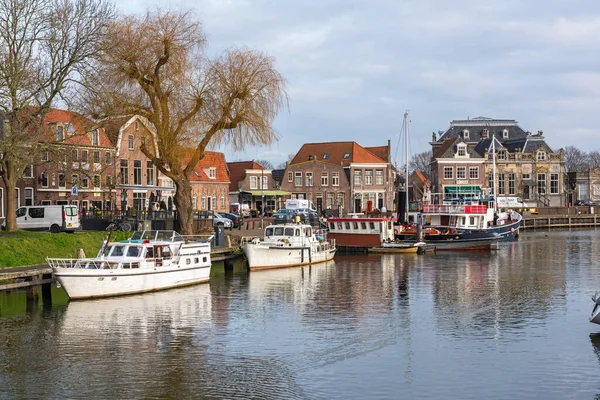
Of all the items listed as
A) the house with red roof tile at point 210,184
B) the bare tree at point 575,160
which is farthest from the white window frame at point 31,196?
the bare tree at point 575,160

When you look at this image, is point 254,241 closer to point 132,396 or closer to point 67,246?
point 67,246

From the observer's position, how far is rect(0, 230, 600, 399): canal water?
64.8ft

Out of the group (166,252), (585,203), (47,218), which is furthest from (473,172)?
(166,252)

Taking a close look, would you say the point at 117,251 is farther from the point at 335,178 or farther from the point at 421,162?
the point at 421,162

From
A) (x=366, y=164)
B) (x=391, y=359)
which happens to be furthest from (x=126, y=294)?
(x=366, y=164)

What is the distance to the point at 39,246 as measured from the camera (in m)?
38.8

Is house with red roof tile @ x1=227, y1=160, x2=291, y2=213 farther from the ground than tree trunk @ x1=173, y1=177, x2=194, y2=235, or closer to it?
farther from the ground

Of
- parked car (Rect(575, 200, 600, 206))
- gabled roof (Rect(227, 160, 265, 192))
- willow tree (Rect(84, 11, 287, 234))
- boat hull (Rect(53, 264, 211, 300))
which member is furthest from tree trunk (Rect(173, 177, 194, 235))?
parked car (Rect(575, 200, 600, 206))

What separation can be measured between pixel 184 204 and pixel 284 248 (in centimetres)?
746

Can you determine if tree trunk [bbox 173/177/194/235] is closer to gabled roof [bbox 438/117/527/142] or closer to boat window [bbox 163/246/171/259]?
boat window [bbox 163/246/171/259]

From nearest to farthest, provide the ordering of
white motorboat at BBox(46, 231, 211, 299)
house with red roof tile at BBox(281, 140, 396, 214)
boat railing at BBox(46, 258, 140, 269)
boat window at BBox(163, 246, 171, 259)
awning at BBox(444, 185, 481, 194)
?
white motorboat at BBox(46, 231, 211, 299) → boat railing at BBox(46, 258, 140, 269) → boat window at BBox(163, 246, 171, 259) → house with red roof tile at BBox(281, 140, 396, 214) → awning at BBox(444, 185, 481, 194)

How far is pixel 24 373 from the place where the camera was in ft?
68.4

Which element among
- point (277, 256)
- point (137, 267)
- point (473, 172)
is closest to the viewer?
point (137, 267)

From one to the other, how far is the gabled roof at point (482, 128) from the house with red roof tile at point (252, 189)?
32.9 metres
